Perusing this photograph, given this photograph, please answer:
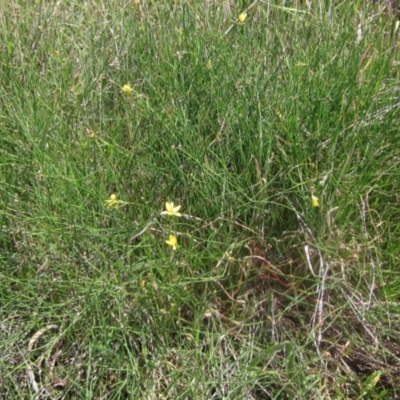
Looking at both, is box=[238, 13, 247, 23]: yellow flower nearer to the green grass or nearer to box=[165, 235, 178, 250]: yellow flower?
the green grass

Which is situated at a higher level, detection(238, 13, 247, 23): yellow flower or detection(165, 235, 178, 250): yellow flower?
detection(238, 13, 247, 23): yellow flower

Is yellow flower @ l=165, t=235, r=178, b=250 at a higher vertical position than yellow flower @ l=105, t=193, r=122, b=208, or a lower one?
lower

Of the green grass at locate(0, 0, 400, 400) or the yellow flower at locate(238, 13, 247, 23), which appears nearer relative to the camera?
the green grass at locate(0, 0, 400, 400)

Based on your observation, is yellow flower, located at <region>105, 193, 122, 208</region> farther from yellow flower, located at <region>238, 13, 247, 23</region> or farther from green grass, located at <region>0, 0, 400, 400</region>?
yellow flower, located at <region>238, 13, 247, 23</region>

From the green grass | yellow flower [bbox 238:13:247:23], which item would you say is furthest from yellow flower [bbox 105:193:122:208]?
yellow flower [bbox 238:13:247:23]

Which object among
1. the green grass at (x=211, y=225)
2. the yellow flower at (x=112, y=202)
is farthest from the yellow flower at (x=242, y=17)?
the yellow flower at (x=112, y=202)

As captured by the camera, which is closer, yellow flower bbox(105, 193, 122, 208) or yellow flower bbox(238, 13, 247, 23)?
yellow flower bbox(105, 193, 122, 208)

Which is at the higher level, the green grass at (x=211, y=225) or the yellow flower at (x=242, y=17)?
the yellow flower at (x=242, y=17)

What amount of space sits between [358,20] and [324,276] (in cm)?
75

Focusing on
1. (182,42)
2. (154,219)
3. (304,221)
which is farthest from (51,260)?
(182,42)

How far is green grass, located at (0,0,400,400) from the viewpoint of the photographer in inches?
54.1

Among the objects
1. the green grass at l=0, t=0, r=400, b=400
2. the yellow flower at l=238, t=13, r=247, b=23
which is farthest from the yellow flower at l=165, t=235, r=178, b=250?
the yellow flower at l=238, t=13, r=247, b=23

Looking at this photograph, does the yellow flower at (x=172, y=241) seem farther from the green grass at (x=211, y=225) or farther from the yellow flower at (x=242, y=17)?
the yellow flower at (x=242, y=17)

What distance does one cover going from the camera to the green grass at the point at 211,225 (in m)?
1.38
